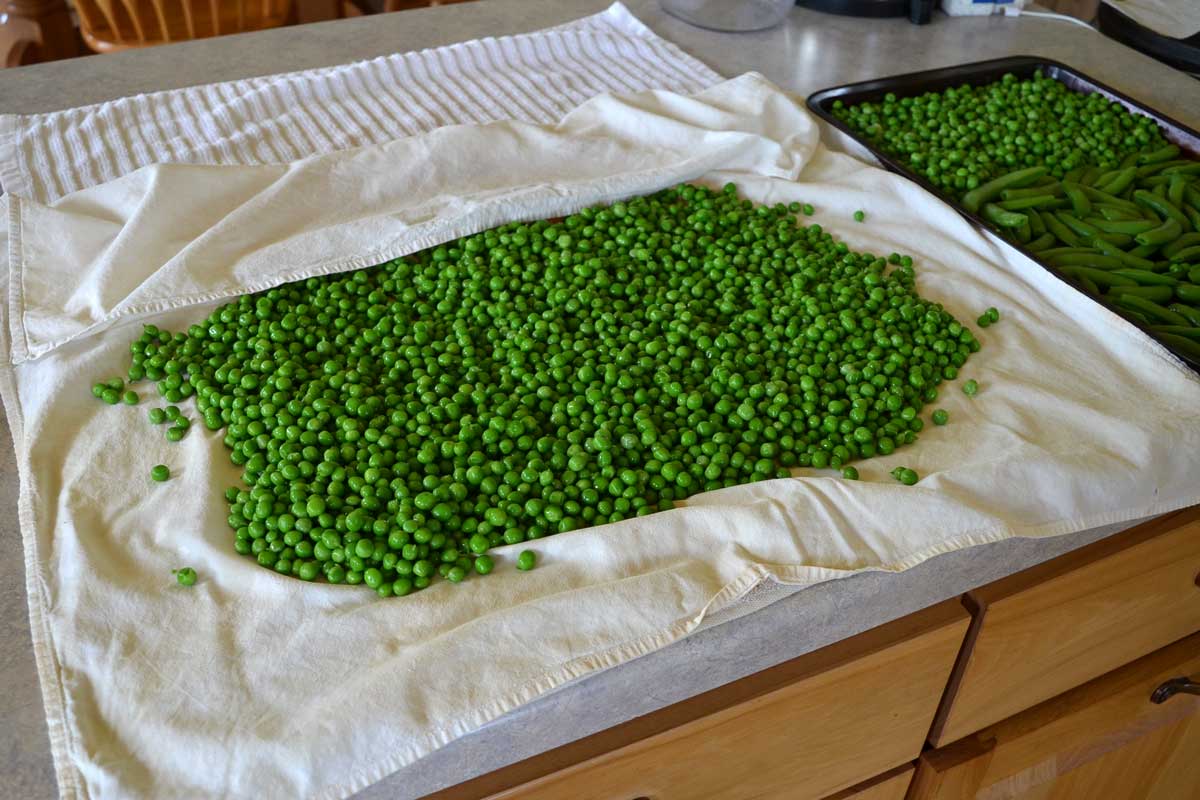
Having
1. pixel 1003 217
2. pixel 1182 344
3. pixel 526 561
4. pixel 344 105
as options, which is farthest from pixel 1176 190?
pixel 344 105

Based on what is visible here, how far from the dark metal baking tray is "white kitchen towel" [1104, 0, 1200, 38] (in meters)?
0.52

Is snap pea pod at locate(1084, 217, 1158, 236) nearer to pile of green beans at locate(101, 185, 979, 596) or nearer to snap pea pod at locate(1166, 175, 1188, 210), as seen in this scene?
snap pea pod at locate(1166, 175, 1188, 210)

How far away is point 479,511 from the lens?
4.06 feet

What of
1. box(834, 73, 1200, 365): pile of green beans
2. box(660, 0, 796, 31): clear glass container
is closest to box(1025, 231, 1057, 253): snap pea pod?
box(834, 73, 1200, 365): pile of green beans

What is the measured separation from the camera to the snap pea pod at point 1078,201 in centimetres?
192

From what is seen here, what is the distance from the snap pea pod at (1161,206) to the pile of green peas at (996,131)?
0.14 metres

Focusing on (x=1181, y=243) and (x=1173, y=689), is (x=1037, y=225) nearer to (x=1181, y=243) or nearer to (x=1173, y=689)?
(x=1181, y=243)

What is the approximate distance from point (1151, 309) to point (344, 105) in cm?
162

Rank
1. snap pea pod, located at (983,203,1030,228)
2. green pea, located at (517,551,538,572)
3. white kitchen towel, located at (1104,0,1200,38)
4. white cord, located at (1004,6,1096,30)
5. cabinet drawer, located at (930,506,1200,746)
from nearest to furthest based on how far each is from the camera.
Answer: green pea, located at (517,551,538,572) < cabinet drawer, located at (930,506,1200,746) < snap pea pod, located at (983,203,1030,228) < white kitchen towel, located at (1104,0,1200,38) < white cord, located at (1004,6,1096,30)

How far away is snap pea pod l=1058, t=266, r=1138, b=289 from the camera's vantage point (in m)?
1.73

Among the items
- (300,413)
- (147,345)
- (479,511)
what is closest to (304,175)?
(147,345)

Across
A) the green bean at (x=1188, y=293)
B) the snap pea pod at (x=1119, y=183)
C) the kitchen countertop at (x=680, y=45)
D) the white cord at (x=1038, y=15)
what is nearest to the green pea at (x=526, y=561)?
the kitchen countertop at (x=680, y=45)

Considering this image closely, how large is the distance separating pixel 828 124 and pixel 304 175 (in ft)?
3.58

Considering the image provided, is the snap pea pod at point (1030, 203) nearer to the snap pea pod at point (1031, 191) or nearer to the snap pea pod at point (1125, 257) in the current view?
the snap pea pod at point (1031, 191)
